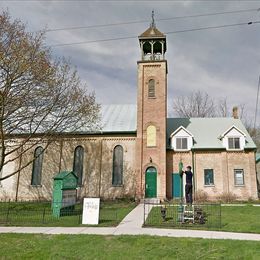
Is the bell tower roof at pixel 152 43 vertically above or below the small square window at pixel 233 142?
above

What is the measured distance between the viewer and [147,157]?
85.8ft

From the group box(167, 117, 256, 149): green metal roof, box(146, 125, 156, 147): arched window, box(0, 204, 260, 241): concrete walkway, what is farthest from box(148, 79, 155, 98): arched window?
box(0, 204, 260, 241): concrete walkway

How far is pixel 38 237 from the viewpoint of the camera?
33.4ft

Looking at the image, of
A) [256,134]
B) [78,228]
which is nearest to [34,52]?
[78,228]

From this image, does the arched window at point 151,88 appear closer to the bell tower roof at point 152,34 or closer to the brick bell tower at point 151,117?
the brick bell tower at point 151,117

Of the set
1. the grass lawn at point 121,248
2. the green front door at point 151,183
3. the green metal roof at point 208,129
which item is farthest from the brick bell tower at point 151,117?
the grass lawn at point 121,248

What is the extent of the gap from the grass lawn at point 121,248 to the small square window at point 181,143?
18.5 m

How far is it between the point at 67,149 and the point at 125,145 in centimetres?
625

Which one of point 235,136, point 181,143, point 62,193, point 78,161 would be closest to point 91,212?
point 62,193

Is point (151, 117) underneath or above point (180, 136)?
above

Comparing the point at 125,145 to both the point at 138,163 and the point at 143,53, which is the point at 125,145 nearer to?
the point at 138,163

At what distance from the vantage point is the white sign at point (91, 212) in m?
13.1

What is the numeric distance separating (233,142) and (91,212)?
1892cm

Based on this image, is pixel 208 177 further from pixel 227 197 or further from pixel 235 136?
pixel 235 136
